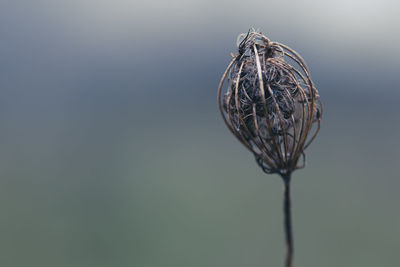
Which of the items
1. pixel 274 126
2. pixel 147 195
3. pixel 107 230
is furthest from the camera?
pixel 147 195

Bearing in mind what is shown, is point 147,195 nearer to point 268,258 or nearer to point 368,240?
point 268,258

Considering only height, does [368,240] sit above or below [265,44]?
below

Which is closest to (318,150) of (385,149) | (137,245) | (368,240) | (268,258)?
(385,149)

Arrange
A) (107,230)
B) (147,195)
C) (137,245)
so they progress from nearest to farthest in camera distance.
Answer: (137,245) < (107,230) < (147,195)

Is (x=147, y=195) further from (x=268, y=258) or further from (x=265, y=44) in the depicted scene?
(x=265, y=44)

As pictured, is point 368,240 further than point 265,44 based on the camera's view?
Yes

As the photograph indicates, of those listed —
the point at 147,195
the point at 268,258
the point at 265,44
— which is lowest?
the point at 268,258
